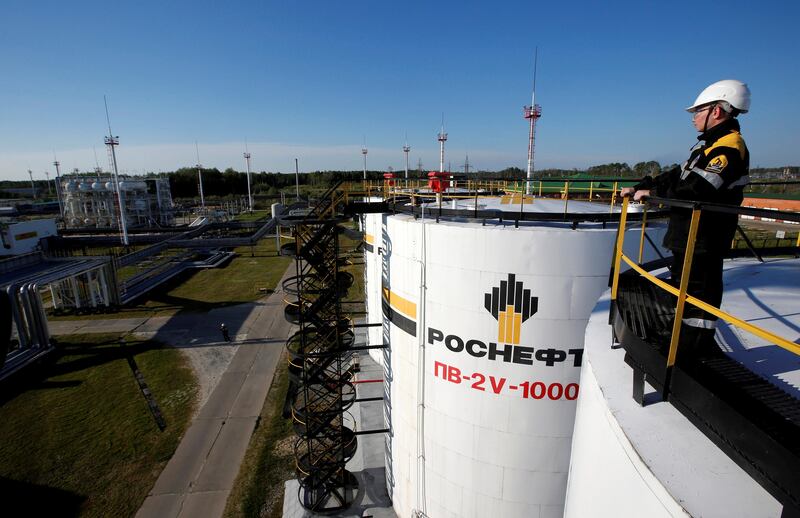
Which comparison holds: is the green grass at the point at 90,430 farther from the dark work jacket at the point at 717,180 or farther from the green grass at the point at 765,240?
the green grass at the point at 765,240

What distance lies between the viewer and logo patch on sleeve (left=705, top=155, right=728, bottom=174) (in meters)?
3.34

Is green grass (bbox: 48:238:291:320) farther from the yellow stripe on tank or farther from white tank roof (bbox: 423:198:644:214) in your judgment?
white tank roof (bbox: 423:198:644:214)

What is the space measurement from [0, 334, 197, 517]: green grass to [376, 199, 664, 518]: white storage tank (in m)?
10.6

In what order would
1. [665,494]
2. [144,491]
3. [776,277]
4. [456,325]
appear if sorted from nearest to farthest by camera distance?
[665,494] → [776,277] → [456,325] → [144,491]

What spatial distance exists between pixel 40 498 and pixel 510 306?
53.3 ft

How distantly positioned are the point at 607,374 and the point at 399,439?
8180 millimetres

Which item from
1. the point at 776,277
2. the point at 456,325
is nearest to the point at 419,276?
the point at 456,325

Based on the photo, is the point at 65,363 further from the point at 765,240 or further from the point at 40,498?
the point at 765,240

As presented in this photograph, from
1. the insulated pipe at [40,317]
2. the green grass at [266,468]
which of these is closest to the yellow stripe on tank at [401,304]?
the green grass at [266,468]

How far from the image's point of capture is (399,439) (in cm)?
1055

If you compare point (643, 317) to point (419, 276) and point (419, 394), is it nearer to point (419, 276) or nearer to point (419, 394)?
point (419, 276)

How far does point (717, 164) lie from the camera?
3361 millimetres

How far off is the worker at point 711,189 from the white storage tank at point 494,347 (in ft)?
11.6

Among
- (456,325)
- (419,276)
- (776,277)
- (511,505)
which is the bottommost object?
(511,505)
